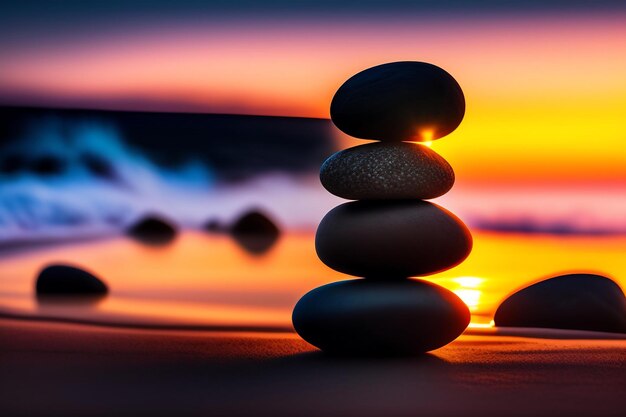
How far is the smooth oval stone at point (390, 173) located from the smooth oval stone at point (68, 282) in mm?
7481

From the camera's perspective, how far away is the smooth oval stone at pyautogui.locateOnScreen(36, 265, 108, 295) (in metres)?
13.4

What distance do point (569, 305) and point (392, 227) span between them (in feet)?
14.3

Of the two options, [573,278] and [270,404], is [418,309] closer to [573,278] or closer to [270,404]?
[270,404]

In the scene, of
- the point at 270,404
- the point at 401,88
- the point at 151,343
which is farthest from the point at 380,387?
the point at 151,343

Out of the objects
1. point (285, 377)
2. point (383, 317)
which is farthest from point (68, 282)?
point (285, 377)

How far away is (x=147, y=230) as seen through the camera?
24.7 m

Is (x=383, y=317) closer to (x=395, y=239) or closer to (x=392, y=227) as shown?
(x=395, y=239)

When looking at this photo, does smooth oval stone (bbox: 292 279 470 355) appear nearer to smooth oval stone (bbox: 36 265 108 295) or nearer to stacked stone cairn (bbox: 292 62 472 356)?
stacked stone cairn (bbox: 292 62 472 356)

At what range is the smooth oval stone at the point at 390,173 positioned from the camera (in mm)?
7152

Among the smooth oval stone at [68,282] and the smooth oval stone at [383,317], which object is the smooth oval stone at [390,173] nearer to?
the smooth oval stone at [383,317]

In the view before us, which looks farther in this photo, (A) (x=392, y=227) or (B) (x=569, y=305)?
(B) (x=569, y=305)

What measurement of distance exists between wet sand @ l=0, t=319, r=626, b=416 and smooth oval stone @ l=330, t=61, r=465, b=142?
2261 mm

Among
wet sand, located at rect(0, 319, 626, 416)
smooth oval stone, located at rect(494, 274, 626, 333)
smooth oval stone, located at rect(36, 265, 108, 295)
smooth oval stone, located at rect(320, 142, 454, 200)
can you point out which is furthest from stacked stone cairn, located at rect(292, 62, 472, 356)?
smooth oval stone, located at rect(36, 265, 108, 295)

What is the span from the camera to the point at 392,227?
709cm
